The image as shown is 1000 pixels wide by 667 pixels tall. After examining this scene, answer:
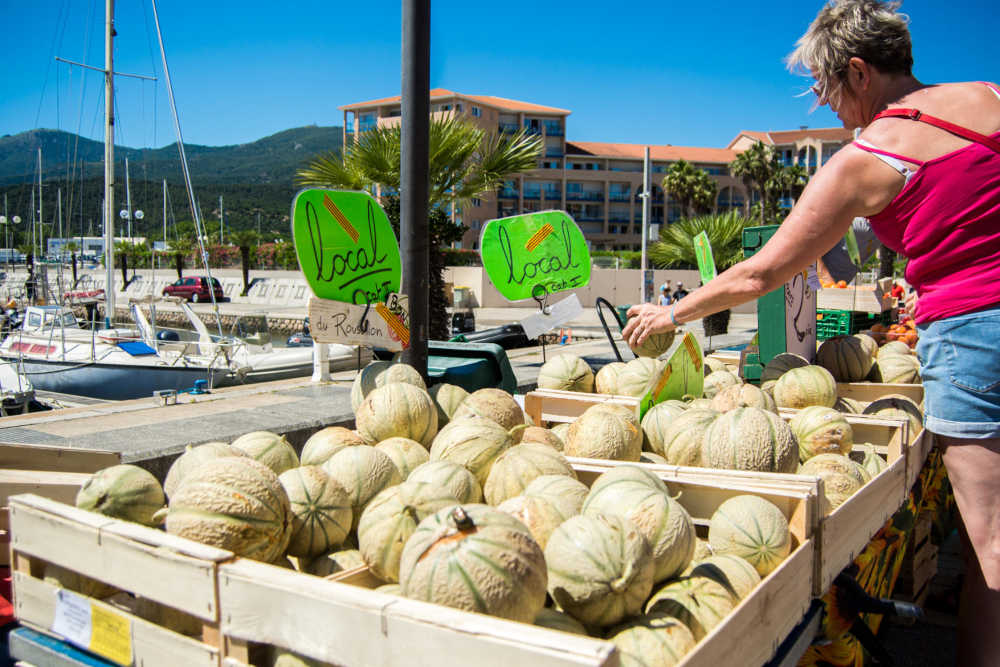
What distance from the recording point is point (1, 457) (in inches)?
122

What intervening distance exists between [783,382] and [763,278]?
65.2 inches

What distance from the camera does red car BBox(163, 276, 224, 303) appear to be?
141 feet

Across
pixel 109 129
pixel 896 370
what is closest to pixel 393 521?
pixel 896 370

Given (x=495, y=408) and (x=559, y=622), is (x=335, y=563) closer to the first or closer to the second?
(x=559, y=622)

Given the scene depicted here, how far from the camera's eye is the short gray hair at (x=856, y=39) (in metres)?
2.52

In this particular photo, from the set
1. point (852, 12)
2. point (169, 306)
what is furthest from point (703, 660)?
point (169, 306)

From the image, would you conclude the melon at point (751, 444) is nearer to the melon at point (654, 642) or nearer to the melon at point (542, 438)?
the melon at point (542, 438)

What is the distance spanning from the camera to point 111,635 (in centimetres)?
193

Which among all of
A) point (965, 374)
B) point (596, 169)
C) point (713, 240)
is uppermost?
point (596, 169)

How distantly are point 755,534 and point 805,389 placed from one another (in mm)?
1993

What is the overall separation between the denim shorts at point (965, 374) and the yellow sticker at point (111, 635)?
259 cm

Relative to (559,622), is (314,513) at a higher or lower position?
higher

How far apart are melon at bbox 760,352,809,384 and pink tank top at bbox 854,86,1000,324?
197 centimetres

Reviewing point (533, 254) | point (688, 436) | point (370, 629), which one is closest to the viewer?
point (370, 629)
